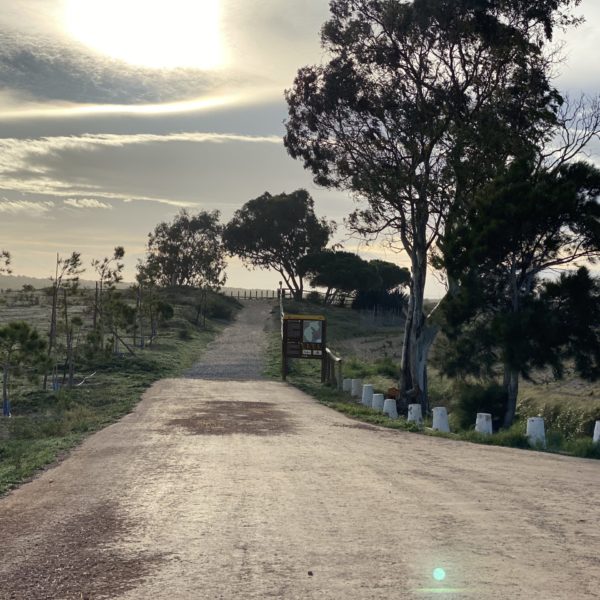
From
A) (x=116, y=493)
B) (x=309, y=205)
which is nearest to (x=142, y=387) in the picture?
(x=116, y=493)

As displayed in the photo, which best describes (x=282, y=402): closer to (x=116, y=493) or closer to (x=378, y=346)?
(x=116, y=493)

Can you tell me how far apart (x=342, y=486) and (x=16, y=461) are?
19.4 feet

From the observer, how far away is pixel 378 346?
5281 cm

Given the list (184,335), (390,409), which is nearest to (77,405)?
(390,409)

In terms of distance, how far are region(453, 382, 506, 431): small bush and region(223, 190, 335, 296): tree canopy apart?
224 feet

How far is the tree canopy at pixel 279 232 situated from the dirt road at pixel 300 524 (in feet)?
255

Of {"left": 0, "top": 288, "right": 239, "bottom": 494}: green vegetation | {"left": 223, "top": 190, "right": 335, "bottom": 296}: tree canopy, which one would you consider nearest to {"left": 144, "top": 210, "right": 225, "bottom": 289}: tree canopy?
{"left": 223, "top": 190, "right": 335, "bottom": 296}: tree canopy

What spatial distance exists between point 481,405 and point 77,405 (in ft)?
37.7

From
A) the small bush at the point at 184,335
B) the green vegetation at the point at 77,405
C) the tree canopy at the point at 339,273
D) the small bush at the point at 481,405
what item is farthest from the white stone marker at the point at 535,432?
the tree canopy at the point at 339,273

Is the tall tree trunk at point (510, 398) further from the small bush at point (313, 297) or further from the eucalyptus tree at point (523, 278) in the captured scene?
the small bush at point (313, 297)

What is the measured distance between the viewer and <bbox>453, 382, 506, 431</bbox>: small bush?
22.2 meters

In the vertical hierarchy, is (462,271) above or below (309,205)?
below

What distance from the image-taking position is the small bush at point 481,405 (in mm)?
22234

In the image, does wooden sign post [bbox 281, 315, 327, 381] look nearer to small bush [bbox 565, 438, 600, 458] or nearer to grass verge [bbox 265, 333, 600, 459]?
grass verge [bbox 265, 333, 600, 459]
